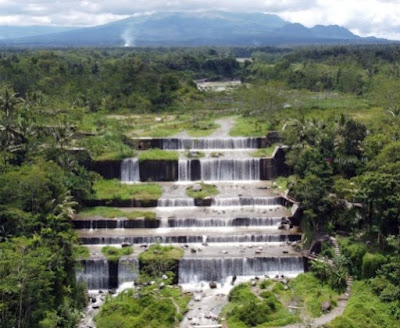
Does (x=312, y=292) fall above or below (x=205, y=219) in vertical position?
below

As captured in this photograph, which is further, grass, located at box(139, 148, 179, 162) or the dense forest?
grass, located at box(139, 148, 179, 162)

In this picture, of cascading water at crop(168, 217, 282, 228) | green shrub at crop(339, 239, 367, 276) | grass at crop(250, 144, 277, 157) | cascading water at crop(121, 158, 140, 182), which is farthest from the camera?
grass at crop(250, 144, 277, 157)

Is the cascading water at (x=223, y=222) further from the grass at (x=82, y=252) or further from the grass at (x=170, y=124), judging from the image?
the grass at (x=170, y=124)

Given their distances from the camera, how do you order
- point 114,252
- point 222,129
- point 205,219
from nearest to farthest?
point 114,252 < point 205,219 < point 222,129

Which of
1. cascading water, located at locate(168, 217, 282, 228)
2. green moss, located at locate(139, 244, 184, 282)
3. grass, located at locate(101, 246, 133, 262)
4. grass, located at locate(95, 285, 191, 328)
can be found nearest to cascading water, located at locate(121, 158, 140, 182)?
cascading water, located at locate(168, 217, 282, 228)

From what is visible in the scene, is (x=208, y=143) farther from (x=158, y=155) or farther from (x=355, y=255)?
(x=355, y=255)

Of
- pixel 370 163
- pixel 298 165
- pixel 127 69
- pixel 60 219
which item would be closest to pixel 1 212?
pixel 60 219

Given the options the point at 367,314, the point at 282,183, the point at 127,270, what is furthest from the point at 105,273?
the point at 282,183

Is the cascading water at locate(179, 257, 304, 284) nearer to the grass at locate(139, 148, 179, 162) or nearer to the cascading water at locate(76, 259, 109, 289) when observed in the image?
the cascading water at locate(76, 259, 109, 289)
